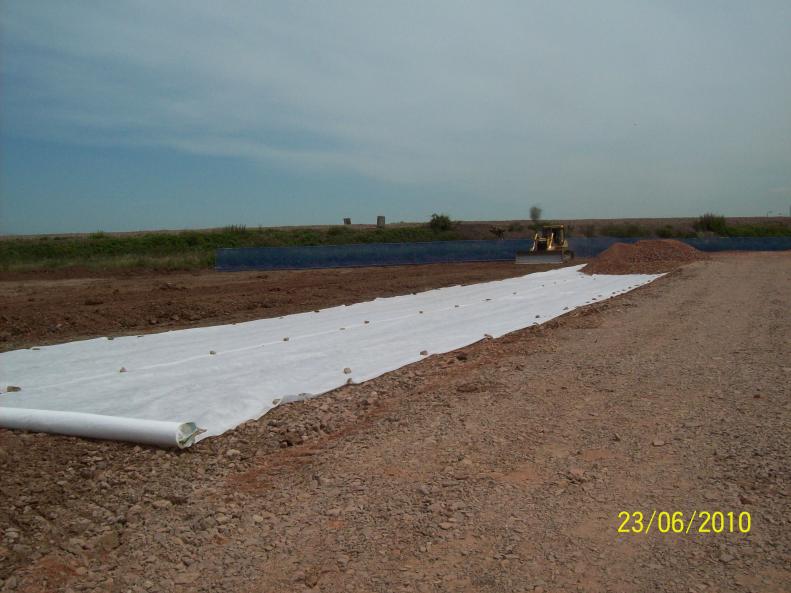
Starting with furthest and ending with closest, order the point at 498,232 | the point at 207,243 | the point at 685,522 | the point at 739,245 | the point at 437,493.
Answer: the point at 207,243 < the point at 498,232 < the point at 739,245 < the point at 437,493 < the point at 685,522

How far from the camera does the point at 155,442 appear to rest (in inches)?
186

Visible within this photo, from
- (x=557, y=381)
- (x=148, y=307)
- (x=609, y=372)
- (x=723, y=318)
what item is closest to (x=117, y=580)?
(x=557, y=381)

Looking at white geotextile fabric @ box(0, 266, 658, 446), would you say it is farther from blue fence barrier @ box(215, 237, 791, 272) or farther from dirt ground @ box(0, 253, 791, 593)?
blue fence barrier @ box(215, 237, 791, 272)

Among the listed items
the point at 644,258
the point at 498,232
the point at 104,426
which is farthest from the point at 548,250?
the point at 104,426

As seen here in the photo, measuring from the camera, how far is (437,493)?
12.8 ft

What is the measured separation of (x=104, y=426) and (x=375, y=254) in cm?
2762

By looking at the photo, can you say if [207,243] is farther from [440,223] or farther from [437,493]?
[437,493]

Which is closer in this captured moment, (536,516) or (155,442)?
(536,516)

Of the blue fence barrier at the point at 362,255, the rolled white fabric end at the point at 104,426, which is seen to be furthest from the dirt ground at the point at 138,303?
the blue fence barrier at the point at 362,255

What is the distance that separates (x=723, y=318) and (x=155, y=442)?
880 cm

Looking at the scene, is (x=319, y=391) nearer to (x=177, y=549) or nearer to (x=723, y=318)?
(x=177, y=549)

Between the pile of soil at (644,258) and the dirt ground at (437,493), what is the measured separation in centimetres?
1553

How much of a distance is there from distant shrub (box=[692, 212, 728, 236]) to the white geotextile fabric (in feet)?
184

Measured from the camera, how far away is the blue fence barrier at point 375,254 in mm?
30062
